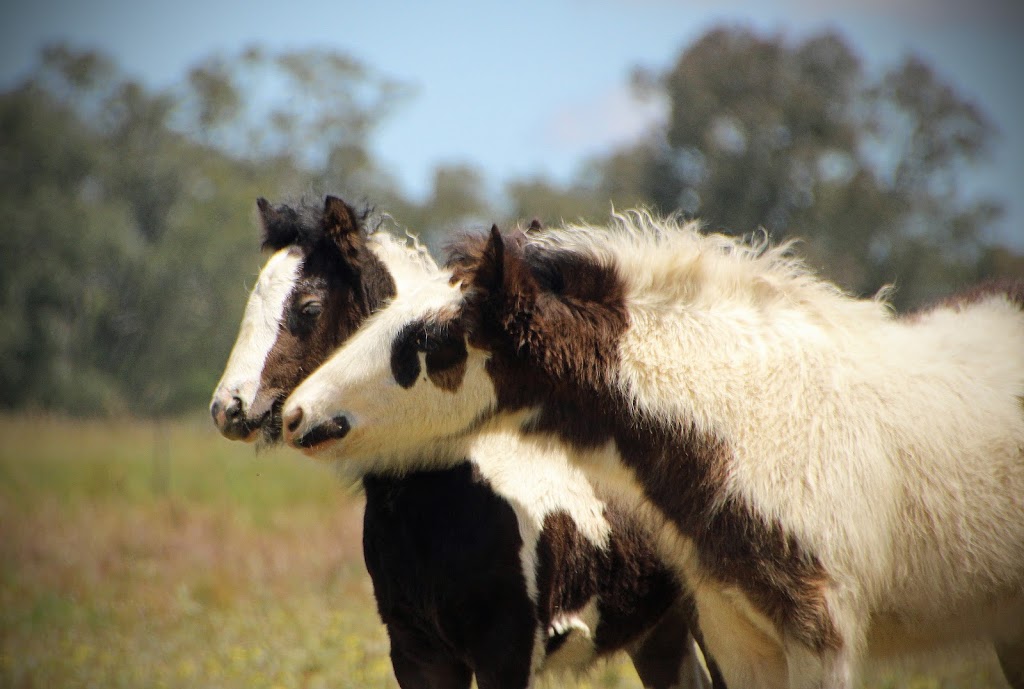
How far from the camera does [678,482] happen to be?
3.39 metres

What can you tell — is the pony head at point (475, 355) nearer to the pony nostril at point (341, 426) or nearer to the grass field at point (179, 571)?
the pony nostril at point (341, 426)

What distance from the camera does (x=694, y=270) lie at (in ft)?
11.7

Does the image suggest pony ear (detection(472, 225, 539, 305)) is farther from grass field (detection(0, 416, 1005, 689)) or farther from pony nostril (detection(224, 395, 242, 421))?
grass field (detection(0, 416, 1005, 689))

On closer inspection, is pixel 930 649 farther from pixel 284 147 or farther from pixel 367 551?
pixel 284 147

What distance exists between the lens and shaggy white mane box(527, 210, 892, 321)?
11.7 ft

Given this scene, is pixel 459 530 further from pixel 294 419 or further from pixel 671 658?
pixel 671 658

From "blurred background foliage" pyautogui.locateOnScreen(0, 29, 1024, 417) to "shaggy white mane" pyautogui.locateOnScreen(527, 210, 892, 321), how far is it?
0.73 m

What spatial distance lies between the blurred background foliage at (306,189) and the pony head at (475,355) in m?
0.73

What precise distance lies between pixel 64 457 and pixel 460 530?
41.2ft

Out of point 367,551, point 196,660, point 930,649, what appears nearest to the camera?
point 930,649

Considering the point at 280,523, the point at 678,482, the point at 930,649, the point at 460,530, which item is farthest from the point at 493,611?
the point at 280,523

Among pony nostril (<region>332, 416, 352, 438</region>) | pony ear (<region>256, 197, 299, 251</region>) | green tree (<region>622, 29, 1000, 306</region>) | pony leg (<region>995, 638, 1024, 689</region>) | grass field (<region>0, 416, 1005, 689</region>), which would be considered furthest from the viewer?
green tree (<region>622, 29, 1000, 306</region>)

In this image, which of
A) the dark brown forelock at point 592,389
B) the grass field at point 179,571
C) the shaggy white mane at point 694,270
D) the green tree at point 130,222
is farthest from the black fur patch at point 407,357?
the green tree at point 130,222

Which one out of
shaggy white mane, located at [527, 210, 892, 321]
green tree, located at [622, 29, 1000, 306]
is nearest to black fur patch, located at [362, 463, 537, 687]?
shaggy white mane, located at [527, 210, 892, 321]
